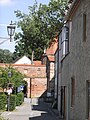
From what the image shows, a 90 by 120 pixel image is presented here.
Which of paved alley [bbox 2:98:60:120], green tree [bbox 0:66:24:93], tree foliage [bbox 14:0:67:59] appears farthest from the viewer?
tree foliage [bbox 14:0:67:59]

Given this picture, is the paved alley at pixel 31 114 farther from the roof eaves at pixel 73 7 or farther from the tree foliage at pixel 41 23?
A: the tree foliage at pixel 41 23

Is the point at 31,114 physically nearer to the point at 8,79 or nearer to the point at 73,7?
the point at 8,79

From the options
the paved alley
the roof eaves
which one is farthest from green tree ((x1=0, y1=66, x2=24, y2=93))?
the roof eaves

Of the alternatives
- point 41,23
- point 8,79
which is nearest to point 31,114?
point 8,79

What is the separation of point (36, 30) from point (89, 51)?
2011 inches

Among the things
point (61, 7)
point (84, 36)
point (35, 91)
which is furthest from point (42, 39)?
point (84, 36)

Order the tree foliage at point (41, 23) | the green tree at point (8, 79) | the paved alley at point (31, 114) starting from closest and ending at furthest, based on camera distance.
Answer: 1. the paved alley at point (31, 114)
2. the green tree at point (8, 79)
3. the tree foliage at point (41, 23)

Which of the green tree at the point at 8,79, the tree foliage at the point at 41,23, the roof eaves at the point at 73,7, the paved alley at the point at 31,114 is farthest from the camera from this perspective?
the tree foliage at the point at 41,23

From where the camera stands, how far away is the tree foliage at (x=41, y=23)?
207 ft

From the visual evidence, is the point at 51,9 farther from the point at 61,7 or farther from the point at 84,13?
the point at 84,13

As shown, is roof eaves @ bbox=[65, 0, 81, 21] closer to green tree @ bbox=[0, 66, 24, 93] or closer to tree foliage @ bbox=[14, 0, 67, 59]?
green tree @ bbox=[0, 66, 24, 93]

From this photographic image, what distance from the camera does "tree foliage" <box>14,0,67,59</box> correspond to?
63094mm

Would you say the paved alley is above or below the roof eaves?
below

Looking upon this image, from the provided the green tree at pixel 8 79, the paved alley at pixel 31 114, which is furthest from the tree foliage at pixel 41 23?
the paved alley at pixel 31 114
